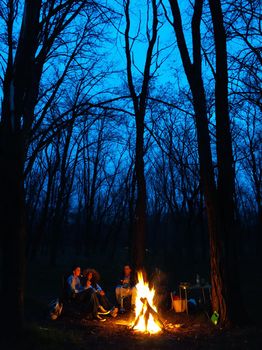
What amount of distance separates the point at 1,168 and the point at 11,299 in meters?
2.12

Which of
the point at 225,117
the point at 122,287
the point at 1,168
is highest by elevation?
the point at 225,117

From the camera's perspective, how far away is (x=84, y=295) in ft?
29.0

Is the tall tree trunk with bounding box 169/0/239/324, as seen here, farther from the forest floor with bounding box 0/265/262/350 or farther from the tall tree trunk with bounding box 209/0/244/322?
the forest floor with bounding box 0/265/262/350

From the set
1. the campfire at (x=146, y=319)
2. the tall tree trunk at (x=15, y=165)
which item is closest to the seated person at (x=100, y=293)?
the campfire at (x=146, y=319)

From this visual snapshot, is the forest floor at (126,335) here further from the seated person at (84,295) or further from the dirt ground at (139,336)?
the seated person at (84,295)

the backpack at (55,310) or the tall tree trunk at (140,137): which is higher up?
the tall tree trunk at (140,137)

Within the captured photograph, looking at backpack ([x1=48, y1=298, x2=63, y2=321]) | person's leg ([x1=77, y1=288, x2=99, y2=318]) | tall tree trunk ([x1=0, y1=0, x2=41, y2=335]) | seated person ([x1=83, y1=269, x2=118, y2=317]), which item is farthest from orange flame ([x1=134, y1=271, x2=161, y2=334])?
tall tree trunk ([x1=0, y1=0, x2=41, y2=335])

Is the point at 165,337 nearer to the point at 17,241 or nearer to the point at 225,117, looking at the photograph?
the point at 17,241

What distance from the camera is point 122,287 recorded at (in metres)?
9.66

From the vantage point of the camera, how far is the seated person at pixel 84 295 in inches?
340

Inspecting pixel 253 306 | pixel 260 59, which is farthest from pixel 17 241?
pixel 253 306

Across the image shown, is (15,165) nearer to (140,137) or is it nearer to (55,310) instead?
(55,310)

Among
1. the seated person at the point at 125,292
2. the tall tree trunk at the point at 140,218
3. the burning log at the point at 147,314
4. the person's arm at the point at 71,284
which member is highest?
the tall tree trunk at the point at 140,218

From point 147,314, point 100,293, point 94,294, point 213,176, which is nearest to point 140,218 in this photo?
point 100,293
